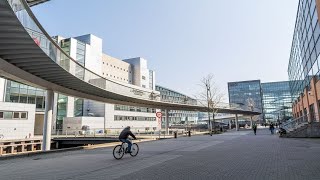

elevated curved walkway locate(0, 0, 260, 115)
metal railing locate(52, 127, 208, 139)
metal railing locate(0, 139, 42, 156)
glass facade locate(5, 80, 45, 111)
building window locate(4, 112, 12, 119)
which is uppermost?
glass facade locate(5, 80, 45, 111)

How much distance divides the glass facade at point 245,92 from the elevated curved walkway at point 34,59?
134256 mm

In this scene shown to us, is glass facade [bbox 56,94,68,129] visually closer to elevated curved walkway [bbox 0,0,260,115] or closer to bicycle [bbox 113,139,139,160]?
elevated curved walkway [bbox 0,0,260,115]

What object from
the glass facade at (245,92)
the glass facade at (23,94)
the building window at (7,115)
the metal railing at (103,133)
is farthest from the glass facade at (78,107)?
the glass facade at (245,92)

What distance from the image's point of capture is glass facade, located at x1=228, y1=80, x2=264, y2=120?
148 m

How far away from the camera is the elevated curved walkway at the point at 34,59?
9852mm

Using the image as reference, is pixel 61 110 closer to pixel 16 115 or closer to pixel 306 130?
pixel 16 115

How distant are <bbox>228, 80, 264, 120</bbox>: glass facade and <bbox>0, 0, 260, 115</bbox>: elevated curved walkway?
134256 mm

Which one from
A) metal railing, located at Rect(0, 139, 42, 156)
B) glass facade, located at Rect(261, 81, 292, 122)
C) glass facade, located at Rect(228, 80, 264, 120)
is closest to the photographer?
metal railing, located at Rect(0, 139, 42, 156)

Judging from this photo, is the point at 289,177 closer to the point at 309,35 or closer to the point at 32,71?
the point at 32,71

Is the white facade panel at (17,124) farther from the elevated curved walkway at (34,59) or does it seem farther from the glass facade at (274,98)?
→ the glass facade at (274,98)

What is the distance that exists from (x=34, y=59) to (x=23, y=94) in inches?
1473

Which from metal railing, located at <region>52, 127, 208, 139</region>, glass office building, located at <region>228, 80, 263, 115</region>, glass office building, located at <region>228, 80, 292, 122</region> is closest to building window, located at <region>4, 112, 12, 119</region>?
metal railing, located at <region>52, 127, 208, 139</region>

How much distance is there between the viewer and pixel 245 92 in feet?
502

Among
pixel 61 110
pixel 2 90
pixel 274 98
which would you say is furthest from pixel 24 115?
pixel 274 98
